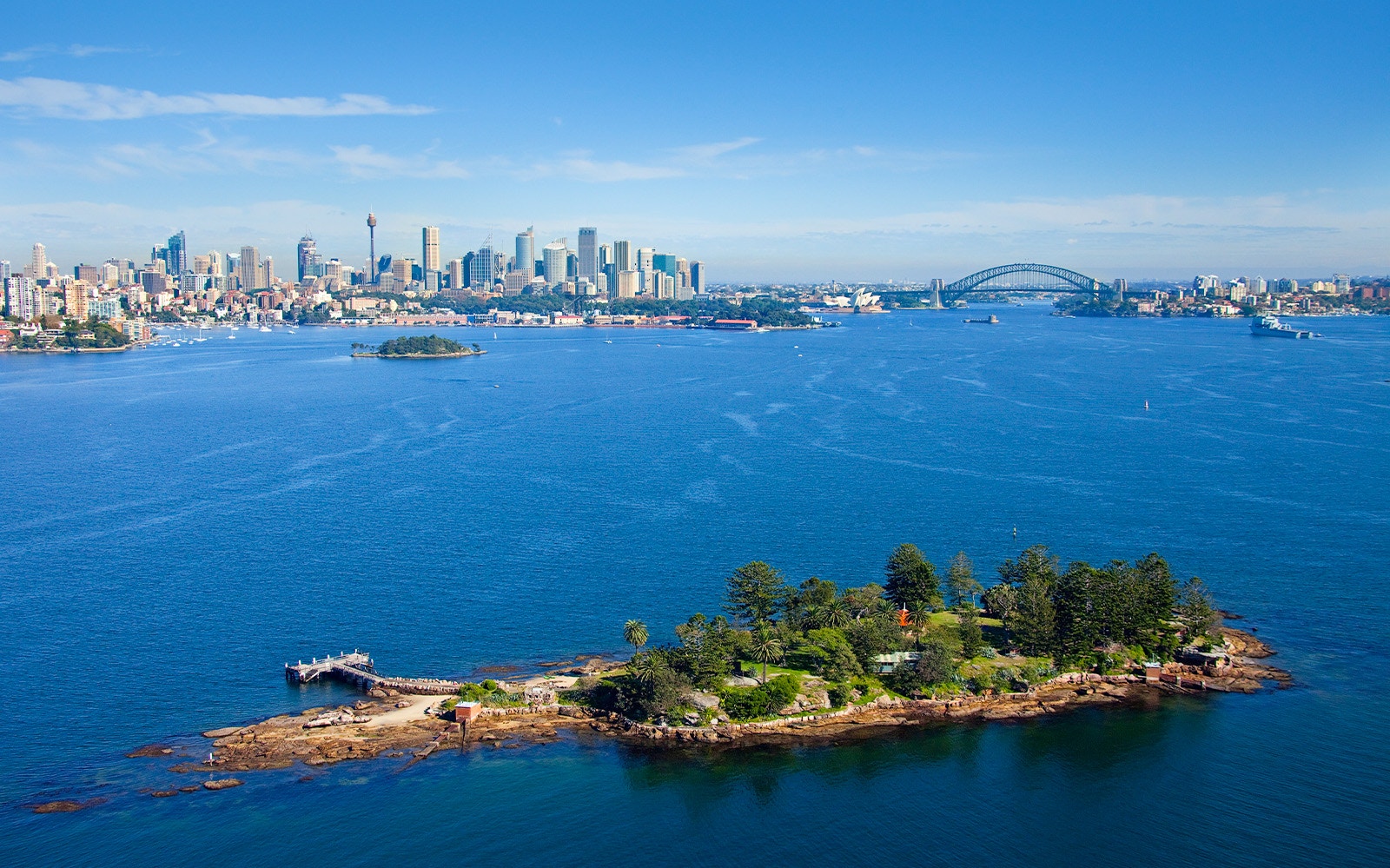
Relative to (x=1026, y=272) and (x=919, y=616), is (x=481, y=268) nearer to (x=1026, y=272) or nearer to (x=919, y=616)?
(x=1026, y=272)

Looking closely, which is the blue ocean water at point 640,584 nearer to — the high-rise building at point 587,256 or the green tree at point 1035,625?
the green tree at point 1035,625

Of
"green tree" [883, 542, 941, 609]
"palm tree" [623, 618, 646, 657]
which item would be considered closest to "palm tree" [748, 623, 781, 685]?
"palm tree" [623, 618, 646, 657]

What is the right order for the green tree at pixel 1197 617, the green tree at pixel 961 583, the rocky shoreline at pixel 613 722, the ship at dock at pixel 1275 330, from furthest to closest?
the ship at dock at pixel 1275 330 < the green tree at pixel 961 583 < the green tree at pixel 1197 617 < the rocky shoreline at pixel 613 722

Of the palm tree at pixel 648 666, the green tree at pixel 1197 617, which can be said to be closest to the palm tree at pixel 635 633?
the palm tree at pixel 648 666

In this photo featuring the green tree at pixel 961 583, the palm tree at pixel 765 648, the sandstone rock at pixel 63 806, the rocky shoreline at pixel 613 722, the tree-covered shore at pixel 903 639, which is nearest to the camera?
the sandstone rock at pixel 63 806

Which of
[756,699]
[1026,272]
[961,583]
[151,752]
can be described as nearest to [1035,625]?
[961,583]

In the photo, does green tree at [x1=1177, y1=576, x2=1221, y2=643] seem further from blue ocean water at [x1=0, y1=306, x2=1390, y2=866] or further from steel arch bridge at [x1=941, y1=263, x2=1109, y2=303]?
steel arch bridge at [x1=941, y1=263, x2=1109, y2=303]
